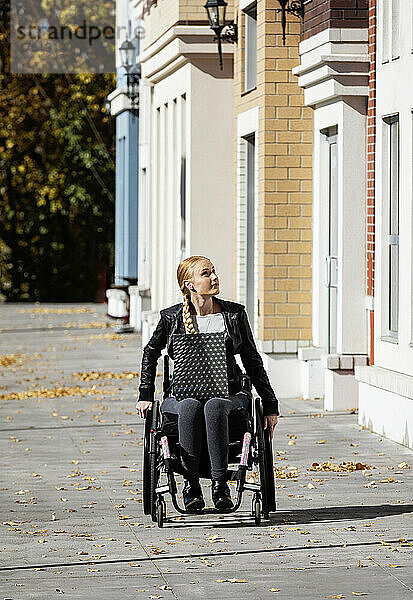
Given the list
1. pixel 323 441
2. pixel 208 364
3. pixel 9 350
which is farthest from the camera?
pixel 9 350

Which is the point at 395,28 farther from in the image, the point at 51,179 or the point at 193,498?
the point at 51,179

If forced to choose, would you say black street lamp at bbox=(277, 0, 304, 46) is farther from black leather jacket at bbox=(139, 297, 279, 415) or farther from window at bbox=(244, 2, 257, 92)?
black leather jacket at bbox=(139, 297, 279, 415)

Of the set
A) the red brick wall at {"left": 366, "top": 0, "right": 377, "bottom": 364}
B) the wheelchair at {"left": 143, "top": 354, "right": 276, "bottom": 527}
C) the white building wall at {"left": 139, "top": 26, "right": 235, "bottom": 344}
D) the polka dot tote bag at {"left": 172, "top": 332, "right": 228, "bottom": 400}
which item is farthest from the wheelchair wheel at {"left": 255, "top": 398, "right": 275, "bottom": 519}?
the white building wall at {"left": 139, "top": 26, "right": 235, "bottom": 344}

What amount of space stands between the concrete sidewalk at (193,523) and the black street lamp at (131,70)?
1308 cm

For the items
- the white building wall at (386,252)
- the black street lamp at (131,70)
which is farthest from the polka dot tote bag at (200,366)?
the black street lamp at (131,70)

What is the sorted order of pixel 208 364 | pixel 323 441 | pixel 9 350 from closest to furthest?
1. pixel 208 364
2. pixel 323 441
3. pixel 9 350

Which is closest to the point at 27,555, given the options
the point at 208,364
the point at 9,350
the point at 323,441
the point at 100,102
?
the point at 208,364

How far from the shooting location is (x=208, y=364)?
8.28 m

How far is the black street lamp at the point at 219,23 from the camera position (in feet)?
55.4

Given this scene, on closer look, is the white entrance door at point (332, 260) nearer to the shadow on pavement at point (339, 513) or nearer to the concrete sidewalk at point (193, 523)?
the concrete sidewalk at point (193, 523)

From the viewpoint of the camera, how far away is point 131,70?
2727 centimetres

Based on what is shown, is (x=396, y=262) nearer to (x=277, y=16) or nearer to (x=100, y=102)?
(x=277, y=16)

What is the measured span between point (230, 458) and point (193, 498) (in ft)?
1.04

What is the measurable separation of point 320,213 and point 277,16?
6.99 ft
